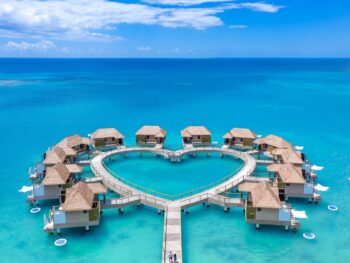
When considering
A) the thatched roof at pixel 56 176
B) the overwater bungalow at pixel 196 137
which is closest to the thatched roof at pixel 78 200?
the thatched roof at pixel 56 176

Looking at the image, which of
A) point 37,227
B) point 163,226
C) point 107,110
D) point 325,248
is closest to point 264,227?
point 325,248

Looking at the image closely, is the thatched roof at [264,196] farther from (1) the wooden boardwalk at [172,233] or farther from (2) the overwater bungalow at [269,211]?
(1) the wooden boardwalk at [172,233]

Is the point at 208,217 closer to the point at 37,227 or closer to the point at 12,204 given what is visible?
the point at 37,227

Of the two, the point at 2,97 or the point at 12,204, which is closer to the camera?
the point at 12,204

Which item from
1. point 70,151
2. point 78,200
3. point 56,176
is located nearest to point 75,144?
point 70,151

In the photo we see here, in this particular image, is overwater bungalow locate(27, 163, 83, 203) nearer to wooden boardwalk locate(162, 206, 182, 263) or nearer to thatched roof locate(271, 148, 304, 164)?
wooden boardwalk locate(162, 206, 182, 263)

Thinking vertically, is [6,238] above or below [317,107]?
below
